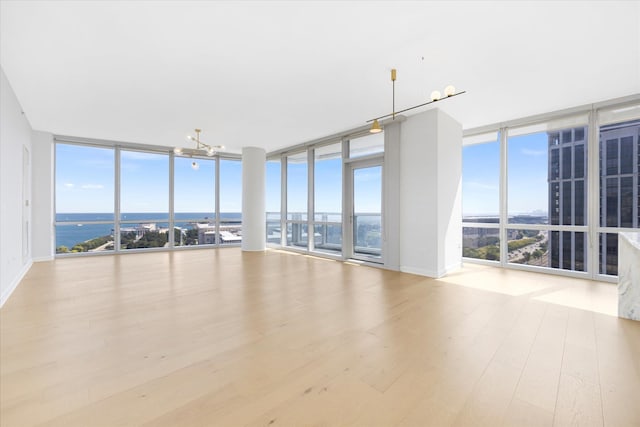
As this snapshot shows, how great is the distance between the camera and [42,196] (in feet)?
21.1

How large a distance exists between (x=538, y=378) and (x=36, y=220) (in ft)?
30.7

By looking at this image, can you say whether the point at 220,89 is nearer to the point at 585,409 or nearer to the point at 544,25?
the point at 544,25

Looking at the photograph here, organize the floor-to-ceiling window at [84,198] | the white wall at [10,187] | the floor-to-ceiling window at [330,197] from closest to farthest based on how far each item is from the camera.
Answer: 1. the white wall at [10,187]
2. the floor-to-ceiling window at [330,197]
3. the floor-to-ceiling window at [84,198]

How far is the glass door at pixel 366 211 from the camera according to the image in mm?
6039

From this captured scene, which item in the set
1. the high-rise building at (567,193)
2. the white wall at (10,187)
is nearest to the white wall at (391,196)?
the high-rise building at (567,193)

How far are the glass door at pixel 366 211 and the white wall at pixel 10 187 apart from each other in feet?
18.8

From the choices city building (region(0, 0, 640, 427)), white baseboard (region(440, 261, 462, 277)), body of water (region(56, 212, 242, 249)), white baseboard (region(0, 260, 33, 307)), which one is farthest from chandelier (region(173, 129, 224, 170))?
white baseboard (region(440, 261, 462, 277))

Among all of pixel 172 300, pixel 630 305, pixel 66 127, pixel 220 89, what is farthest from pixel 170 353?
pixel 66 127

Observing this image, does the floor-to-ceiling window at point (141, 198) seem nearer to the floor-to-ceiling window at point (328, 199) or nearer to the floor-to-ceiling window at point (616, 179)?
the floor-to-ceiling window at point (328, 199)

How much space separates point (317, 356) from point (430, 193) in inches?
146

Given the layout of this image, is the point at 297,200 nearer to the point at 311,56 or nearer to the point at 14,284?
the point at 311,56

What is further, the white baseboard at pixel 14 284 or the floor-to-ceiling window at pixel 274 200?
the floor-to-ceiling window at pixel 274 200

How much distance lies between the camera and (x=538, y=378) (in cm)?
192

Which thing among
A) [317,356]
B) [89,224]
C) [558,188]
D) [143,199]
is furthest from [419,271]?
[89,224]
